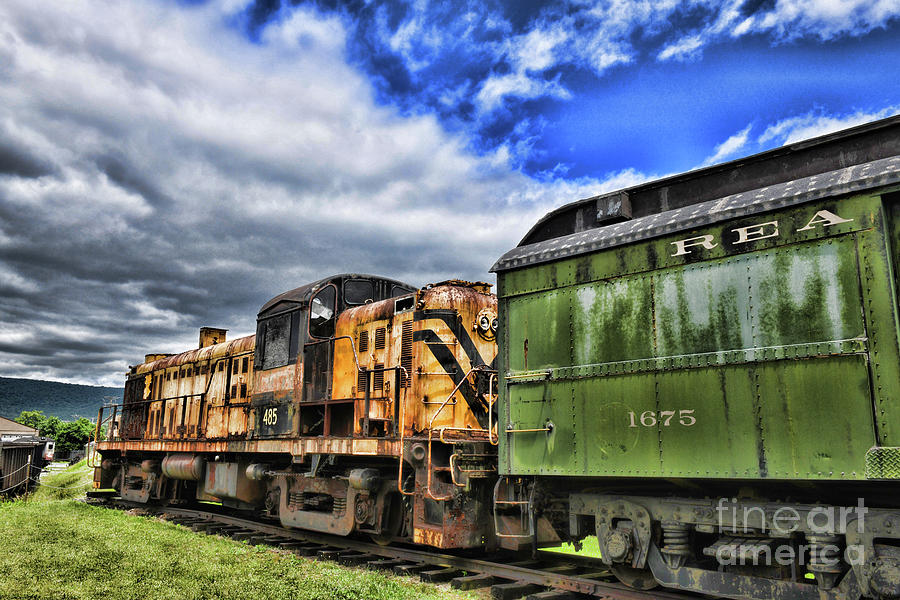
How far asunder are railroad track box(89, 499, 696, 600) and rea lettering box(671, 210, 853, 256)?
11.1 feet

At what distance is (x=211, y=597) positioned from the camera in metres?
6.64

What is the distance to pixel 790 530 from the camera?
5160 mm

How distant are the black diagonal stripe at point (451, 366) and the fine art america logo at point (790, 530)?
446 cm

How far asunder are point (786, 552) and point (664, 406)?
4.93 ft

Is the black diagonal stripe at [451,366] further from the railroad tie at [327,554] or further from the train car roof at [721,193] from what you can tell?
the railroad tie at [327,554]

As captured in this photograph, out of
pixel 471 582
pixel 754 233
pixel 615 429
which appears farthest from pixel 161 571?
pixel 754 233

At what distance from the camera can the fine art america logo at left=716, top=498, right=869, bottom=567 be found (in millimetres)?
4895

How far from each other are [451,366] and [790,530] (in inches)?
207

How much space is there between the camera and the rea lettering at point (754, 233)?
5090mm

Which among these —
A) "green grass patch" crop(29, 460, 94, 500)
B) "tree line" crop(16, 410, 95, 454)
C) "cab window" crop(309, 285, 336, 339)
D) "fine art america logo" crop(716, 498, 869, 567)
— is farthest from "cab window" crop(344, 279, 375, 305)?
"tree line" crop(16, 410, 95, 454)

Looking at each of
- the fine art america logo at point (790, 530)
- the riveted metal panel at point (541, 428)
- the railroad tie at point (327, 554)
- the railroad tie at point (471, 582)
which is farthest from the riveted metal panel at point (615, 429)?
the railroad tie at point (327, 554)

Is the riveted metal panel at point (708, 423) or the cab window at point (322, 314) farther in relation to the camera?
the cab window at point (322, 314)

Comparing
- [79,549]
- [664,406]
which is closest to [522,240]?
[664,406]

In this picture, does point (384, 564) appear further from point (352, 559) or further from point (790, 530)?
point (790, 530)
